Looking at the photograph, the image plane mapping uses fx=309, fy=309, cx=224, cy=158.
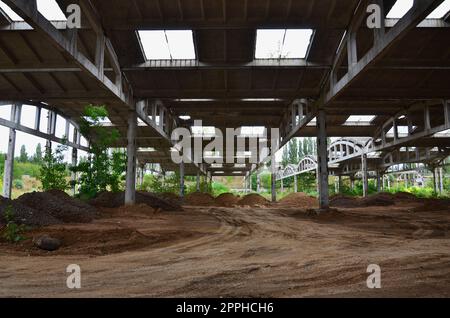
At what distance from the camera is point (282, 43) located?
14.8 m

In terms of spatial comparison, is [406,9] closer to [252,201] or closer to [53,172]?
[53,172]

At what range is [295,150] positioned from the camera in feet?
445

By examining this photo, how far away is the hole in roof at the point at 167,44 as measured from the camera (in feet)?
46.5

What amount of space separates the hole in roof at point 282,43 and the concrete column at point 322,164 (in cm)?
428

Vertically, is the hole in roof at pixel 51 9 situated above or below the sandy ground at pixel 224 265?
above

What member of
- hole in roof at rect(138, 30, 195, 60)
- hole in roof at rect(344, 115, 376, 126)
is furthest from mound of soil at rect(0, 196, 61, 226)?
hole in roof at rect(344, 115, 376, 126)

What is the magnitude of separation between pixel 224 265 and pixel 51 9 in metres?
12.0

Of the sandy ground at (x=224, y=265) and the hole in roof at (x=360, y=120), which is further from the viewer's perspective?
the hole in roof at (x=360, y=120)

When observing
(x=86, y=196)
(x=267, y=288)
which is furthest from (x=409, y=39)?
(x=86, y=196)

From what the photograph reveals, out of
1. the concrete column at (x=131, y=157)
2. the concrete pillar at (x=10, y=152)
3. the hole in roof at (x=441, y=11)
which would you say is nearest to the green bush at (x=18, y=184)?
the concrete pillar at (x=10, y=152)

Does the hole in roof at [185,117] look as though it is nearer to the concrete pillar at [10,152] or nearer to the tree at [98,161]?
the tree at [98,161]

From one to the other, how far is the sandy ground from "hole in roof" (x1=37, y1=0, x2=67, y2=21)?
8608 millimetres
